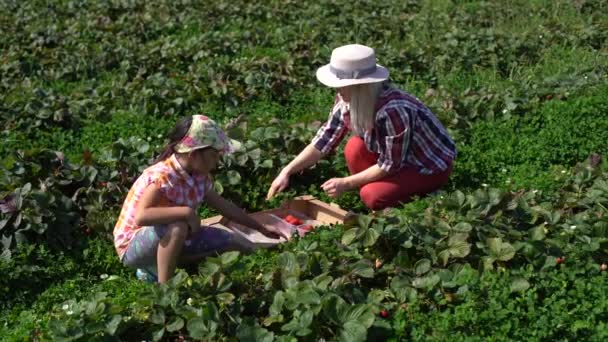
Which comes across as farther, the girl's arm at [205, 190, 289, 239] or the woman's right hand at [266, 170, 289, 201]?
the woman's right hand at [266, 170, 289, 201]

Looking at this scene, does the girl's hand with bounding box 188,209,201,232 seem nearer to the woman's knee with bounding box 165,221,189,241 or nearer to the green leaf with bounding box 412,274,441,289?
the woman's knee with bounding box 165,221,189,241

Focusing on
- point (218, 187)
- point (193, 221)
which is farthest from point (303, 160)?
point (193, 221)

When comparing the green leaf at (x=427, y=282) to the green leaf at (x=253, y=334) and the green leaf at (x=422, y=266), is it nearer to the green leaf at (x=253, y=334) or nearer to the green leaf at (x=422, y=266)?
the green leaf at (x=422, y=266)

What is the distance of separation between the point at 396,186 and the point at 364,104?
570 mm

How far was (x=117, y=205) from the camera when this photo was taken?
19.1 ft

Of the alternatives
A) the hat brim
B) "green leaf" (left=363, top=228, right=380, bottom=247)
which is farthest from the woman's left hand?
"green leaf" (left=363, top=228, right=380, bottom=247)

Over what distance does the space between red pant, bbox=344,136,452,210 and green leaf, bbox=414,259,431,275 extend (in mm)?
1267

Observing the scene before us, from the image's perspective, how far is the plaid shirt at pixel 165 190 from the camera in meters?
4.78

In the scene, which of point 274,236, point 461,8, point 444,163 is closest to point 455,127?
point 444,163

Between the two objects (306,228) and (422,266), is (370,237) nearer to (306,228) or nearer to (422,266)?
(422,266)

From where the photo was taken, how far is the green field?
13.2 feet

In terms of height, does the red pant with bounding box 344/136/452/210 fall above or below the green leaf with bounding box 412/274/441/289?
below

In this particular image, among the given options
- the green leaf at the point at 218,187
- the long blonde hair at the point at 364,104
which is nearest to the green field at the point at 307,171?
the green leaf at the point at 218,187

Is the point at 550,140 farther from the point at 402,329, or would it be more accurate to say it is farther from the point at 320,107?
the point at 402,329
